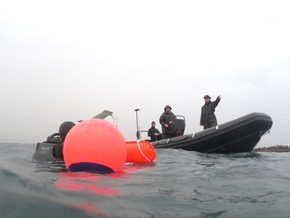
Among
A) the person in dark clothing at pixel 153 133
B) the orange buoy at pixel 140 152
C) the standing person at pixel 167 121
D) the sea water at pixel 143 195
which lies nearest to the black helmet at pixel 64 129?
the sea water at pixel 143 195

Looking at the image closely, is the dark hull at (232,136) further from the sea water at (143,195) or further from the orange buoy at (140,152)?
the sea water at (143,195)

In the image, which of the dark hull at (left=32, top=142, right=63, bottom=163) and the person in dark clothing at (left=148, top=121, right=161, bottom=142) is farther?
the person in dark clothing at (left=148, top=121, right=161, bottom=142)

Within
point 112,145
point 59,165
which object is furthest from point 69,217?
point 59,165

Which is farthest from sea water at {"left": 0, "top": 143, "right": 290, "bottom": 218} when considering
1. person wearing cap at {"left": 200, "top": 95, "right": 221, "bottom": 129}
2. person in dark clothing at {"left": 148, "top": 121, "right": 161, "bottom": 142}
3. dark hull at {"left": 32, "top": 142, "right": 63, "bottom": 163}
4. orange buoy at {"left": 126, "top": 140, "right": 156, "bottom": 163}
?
person in dark clothing at {"left": 148, "top": 121, "right": 161, "bottom": 142}

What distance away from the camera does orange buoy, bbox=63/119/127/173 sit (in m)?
3.64

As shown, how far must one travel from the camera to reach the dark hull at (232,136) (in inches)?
343

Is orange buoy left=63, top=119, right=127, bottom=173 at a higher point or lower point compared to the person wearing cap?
lower

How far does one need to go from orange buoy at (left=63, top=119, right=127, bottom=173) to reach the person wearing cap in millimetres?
6541

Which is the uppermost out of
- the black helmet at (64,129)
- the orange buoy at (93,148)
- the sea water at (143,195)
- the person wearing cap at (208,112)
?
the person wearing cap at (208,112)

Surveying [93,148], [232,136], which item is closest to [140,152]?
[93,148]

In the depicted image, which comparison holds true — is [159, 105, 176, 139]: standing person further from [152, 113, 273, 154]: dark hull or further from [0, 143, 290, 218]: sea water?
[0, 143, 290, 218]: sea water

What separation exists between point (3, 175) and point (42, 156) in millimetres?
2449

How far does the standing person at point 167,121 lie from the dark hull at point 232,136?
4.37 ft

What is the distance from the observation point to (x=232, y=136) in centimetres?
885
